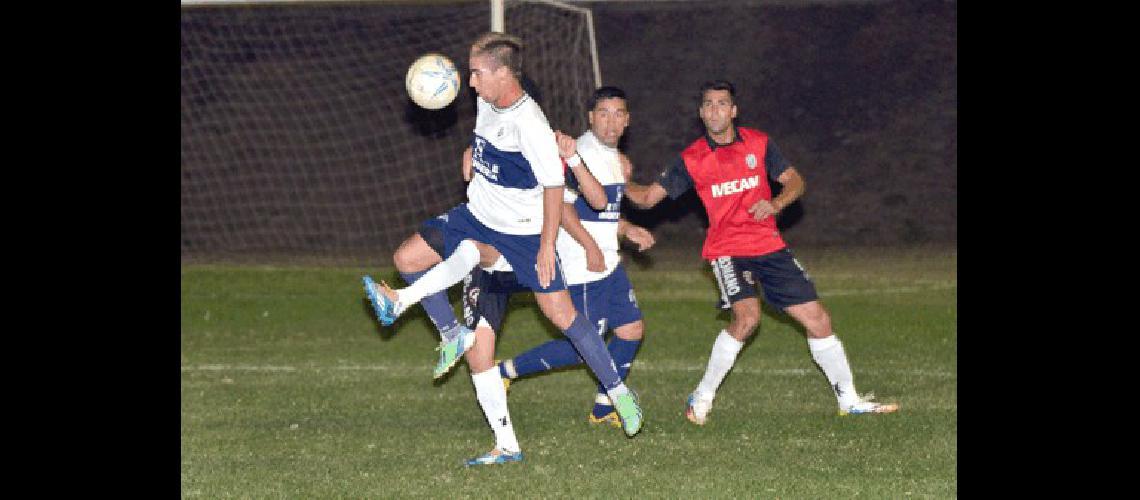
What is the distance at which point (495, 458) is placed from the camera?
6.06m

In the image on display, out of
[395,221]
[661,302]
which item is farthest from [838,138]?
[661,302]

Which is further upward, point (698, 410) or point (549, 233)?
point (549, 233)

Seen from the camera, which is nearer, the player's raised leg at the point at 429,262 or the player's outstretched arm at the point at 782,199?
the player's raised leg at the point at 429,262

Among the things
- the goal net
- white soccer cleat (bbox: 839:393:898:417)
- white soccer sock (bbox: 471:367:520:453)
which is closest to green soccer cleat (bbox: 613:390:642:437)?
white soccer sock (bbox: 471:367:520:453)

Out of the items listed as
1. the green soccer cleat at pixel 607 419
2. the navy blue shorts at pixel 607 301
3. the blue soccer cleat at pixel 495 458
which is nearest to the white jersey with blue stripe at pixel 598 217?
the navy blue shorts at pixel 607 301

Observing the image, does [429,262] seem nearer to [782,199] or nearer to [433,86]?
[433,86]

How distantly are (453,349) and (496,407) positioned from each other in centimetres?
32

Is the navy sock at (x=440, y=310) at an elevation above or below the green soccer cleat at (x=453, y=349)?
above

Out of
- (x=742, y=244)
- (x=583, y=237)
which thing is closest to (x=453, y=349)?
(x=583, y=237)

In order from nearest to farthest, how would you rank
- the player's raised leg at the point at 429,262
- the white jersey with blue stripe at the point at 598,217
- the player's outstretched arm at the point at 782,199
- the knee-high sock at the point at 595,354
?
the knee-high sock at the point at 595,354, the player's raised leg at the point at 429,262, the player's outstretched arm at the point at 782,199, the white jersey with blue stripe at the point at 598,217

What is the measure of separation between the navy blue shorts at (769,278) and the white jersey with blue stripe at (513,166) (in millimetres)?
1385

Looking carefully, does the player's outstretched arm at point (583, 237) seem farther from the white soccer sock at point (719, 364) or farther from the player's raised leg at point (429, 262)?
the white soccer sock at point (719, 364)

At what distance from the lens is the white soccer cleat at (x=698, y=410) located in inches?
275

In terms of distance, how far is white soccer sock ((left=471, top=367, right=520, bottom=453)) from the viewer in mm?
6129
